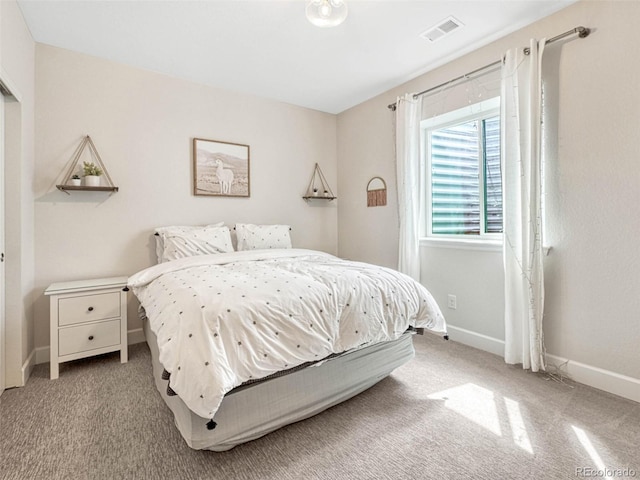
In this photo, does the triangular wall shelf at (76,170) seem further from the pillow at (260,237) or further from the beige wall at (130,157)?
the pillow at (260,237)

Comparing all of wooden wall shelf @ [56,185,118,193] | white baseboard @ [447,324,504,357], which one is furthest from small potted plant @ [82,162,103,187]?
white baseboard @ [447,324,504,357]

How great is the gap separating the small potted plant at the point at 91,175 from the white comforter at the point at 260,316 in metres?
0.98

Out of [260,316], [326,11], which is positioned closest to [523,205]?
[326,11]

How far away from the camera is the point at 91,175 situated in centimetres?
262

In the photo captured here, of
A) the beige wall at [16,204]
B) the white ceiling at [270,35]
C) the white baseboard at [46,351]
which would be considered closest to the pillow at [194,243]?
the white baseboard at [46,351]

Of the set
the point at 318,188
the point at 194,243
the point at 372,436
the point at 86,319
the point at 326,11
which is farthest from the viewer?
the point at 318,188

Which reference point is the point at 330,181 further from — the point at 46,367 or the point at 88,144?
the point at 46,367

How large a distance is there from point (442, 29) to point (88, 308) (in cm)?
338

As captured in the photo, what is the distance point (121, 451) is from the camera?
1.50 metres

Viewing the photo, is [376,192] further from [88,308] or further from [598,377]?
[88,308]

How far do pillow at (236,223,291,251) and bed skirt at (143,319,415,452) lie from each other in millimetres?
1479

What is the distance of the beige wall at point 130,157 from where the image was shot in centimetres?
259

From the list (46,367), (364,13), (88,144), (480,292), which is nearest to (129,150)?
(88,144)

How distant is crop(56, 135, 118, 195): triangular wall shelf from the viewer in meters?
2.57
